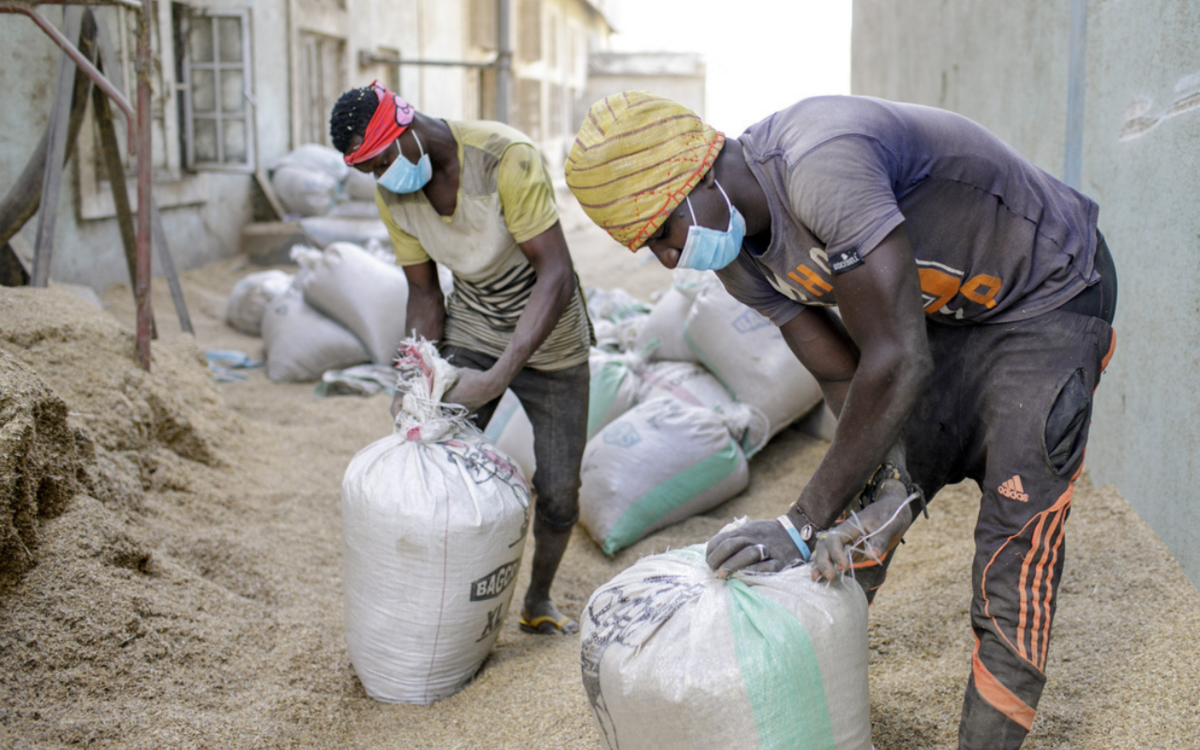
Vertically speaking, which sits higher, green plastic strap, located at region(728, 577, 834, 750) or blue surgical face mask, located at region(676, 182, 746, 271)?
blue surgical face mask, located at region(676, 182, 746, 271)

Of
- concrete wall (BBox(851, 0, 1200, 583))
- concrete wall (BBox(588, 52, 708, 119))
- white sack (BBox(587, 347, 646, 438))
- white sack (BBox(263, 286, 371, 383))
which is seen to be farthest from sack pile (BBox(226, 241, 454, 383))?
concrete wall (BBox(588, 52, 708, 119))

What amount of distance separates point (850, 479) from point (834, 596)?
0.60ft

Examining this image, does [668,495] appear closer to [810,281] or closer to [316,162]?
[810,281]

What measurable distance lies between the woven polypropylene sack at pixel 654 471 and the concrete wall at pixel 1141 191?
1206 millimetres

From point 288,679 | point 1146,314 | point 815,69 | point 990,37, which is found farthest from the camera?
point 815,69

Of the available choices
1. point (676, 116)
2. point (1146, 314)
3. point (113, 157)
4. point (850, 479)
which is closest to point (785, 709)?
point (850, 479)

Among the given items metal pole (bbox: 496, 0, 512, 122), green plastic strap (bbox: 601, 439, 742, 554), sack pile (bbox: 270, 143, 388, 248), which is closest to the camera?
green plastic strap (bbox: 601, 439, 742, 554)

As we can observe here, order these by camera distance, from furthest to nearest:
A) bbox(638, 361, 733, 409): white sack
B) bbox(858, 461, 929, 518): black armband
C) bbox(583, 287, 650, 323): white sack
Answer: bbox(583, 287, 650, 323): white sack, bbox(638, 361, 733, 409): white sack, bbox(858, 461, 929, 518): black armband

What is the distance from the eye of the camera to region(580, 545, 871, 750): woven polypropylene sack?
4.37ft

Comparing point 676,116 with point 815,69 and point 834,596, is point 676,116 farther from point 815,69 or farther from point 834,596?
point 815,69

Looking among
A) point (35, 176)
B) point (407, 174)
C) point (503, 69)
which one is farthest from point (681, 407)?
point (503, 69)

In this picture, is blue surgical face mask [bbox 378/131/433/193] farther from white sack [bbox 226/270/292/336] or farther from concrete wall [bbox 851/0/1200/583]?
white sack [bbox 226/270/292/336]

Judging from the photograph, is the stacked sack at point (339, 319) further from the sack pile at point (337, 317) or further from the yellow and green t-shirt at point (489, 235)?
the yellow and green t-shirt at point (489, 235)

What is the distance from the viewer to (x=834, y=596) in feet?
4.66
